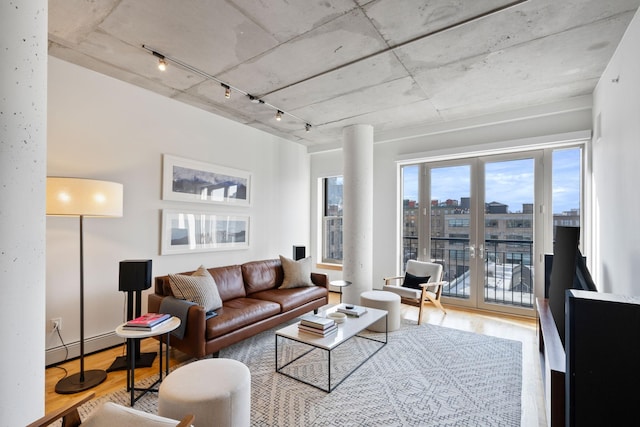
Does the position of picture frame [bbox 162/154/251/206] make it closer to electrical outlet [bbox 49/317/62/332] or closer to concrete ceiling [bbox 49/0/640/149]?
concrete ceiling [bbox 49/0/640/149]

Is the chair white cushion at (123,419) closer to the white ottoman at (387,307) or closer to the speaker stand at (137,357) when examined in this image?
the speaker stand at (137,357)

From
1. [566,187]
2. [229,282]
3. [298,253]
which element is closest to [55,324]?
[229,282]

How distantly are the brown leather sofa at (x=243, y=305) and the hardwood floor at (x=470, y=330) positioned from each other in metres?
0.47

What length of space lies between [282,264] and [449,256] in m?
2.72

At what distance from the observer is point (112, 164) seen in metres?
3.23

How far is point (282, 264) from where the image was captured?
4328mm

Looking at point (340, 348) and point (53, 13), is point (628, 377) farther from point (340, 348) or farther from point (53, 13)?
point (53, 13)

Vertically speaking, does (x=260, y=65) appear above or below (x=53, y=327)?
above

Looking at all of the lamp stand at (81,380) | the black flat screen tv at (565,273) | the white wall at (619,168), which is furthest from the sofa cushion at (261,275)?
the white wall at (619,168)

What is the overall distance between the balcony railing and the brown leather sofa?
2.10 m

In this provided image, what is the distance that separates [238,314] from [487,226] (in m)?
3.81

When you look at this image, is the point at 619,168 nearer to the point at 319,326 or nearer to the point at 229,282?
the point at 319,326

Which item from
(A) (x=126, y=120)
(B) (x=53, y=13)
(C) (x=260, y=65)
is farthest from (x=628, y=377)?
(A) (x=126, y=120)

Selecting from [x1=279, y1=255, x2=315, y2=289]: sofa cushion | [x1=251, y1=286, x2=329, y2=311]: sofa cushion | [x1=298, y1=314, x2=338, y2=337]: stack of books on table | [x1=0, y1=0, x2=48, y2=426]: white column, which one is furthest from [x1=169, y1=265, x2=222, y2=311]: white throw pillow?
[x1=0, y1=0, x2=48, y2=426]: white column
